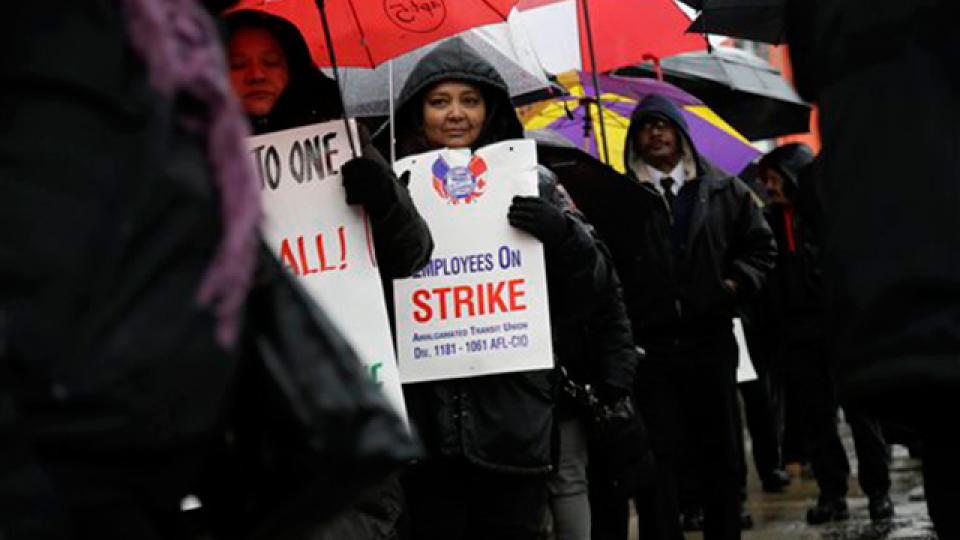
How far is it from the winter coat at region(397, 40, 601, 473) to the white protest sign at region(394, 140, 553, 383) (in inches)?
3.2

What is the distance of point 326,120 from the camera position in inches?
237

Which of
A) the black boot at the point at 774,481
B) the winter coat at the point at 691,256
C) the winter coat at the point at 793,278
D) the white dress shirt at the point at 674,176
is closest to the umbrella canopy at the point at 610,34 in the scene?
the winter coat at the point at 691,256

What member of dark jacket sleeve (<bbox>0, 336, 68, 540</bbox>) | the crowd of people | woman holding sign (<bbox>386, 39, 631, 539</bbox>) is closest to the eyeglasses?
woman holding sign (<bbox>386, 39, 631, 539</bbox>)

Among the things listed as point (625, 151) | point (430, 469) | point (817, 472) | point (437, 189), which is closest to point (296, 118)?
point (437, 189)

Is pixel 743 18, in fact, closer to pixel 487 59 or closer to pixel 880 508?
pixel 487 59

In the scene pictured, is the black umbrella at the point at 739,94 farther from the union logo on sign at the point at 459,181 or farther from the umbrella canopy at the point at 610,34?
the union logo on sign at the point at 459,181

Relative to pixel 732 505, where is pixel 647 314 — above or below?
above

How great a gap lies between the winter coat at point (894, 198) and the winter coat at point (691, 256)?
5.06 m

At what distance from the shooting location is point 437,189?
655 cm

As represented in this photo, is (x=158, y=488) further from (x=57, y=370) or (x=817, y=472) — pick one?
(x=817, y=472)

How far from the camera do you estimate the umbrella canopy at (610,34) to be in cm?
1010

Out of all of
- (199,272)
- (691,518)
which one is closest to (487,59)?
(691,518)

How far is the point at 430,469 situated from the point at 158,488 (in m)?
3.78

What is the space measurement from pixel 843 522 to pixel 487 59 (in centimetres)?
383
